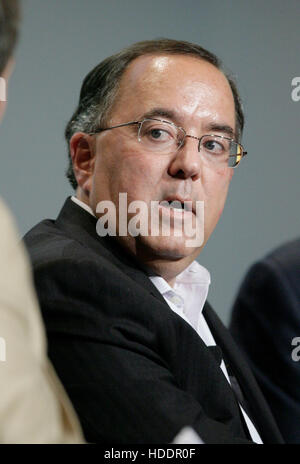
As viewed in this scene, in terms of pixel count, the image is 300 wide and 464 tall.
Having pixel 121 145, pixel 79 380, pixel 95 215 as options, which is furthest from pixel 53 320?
pixel 121 145

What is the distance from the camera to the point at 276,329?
1517 millimetres

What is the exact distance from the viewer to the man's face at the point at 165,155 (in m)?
1.25

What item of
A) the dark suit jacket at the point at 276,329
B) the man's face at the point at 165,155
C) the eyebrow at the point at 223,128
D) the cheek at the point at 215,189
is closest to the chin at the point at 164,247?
the man's face at the point at 165,155

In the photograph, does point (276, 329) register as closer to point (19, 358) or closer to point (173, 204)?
point (173, 204)

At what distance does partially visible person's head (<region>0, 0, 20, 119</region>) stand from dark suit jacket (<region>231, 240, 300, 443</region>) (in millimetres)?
1035

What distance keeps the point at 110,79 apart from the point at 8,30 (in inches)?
31.1

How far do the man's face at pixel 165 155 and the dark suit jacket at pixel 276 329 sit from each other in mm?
251

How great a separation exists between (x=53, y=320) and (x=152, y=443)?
23cm

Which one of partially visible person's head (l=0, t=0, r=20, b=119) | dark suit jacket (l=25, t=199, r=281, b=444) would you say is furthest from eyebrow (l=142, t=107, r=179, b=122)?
partially visible person's head (l=0, t=0, r=20, b=119)

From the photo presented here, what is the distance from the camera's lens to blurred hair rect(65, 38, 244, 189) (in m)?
1.33

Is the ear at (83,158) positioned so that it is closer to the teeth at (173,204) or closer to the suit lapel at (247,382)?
the teeth at (173,204)

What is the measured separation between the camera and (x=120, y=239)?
1.26 m

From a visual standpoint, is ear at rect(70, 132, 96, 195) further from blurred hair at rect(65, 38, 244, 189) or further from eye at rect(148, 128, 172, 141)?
eye at rect(148, 128, 172, 141)

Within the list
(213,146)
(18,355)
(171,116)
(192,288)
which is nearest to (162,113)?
(171,116)
